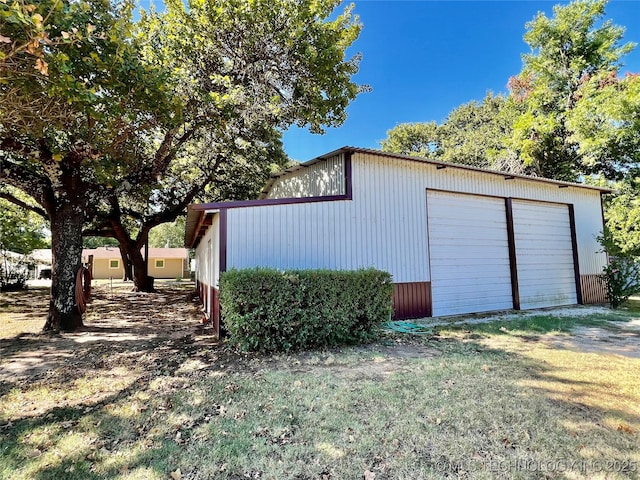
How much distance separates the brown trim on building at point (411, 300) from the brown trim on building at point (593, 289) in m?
6.01

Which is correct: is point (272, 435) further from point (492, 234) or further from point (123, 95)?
point (492, 234)

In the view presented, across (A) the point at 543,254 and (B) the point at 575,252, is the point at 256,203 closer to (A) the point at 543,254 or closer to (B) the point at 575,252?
(A) the point at 543,254

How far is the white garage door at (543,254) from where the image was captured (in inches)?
392

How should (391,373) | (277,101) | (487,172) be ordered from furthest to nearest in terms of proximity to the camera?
1. (487,172)
2. (277,101)
3. (391,373)

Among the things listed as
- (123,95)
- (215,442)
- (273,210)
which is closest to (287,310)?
(273,210)

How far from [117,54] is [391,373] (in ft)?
18.2

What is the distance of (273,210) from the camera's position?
22.5ft

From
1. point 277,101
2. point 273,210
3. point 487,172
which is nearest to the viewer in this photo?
point 273,210

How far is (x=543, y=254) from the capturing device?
10.4 m

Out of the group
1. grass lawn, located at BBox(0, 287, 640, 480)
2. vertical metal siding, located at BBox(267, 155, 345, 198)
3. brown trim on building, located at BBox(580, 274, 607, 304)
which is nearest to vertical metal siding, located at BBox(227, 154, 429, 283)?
vertical metal siding, located at BBox(267, 155, 345, 198)

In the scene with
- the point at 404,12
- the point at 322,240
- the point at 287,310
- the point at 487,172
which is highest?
the point at 404,12

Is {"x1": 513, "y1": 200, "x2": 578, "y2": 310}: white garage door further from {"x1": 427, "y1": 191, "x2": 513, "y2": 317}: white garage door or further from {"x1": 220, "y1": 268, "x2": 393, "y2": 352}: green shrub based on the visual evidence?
{"x1": 220, "y1": 268, "x2": 393, "y2": 352}: green shrub

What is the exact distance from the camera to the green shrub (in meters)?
5.27

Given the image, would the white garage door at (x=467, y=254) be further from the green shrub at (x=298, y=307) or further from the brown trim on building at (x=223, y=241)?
the brown trim on building at (x=223, y=241)
